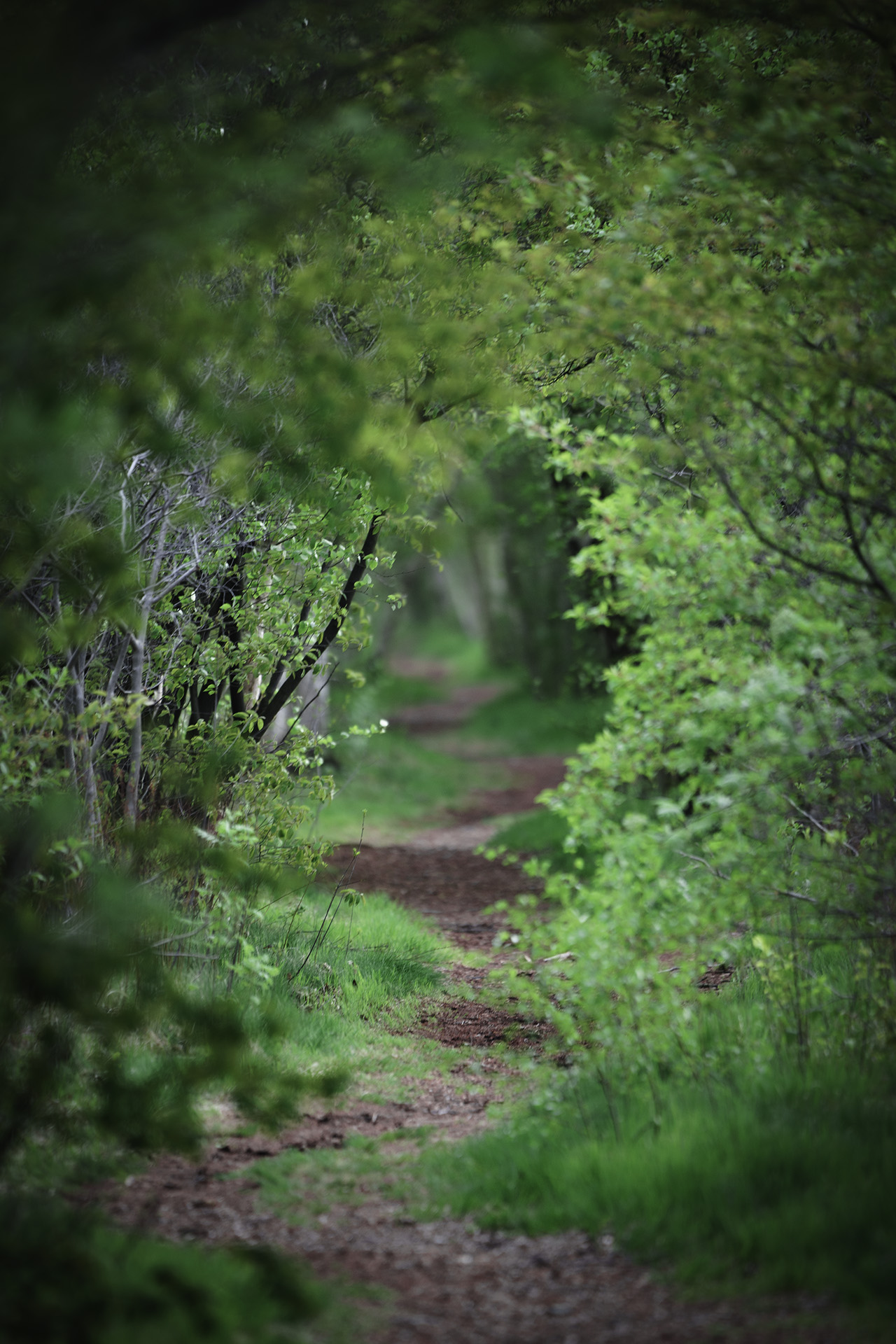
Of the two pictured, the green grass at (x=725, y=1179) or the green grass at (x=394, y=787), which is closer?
the green grass at (x=725, y=1179)

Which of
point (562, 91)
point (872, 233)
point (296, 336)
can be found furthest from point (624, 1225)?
point (562, 91)

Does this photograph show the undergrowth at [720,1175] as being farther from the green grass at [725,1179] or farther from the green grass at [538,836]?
the green grass at [538,836]

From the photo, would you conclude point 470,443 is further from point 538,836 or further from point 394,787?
point 394,787

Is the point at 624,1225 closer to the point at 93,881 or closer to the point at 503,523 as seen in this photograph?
the point at 93,881

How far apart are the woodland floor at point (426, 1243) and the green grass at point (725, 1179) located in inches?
4.4

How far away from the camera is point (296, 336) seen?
13.3 ft

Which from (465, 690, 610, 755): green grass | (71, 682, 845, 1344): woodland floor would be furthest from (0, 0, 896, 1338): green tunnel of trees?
(465, 690, 610, 755): green grass

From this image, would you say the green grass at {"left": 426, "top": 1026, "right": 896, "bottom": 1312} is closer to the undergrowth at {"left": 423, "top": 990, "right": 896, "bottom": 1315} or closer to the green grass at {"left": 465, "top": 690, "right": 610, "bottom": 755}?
the undergrowth at {"left": 423, "top": 990, "right": 896, "bottom": 1315}

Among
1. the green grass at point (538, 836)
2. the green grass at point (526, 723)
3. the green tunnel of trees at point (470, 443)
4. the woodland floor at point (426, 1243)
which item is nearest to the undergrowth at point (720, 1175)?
the woodland floor at point (426, 1243)

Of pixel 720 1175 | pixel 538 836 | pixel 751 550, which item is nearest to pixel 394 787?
pixel 538 836

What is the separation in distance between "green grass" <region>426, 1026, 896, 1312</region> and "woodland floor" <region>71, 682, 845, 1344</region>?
0.36ft

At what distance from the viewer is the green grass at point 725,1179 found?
340 cm

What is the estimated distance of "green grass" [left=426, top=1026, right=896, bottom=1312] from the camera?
11.2ft

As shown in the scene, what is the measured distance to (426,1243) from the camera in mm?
3900
